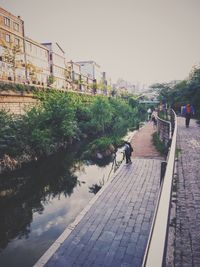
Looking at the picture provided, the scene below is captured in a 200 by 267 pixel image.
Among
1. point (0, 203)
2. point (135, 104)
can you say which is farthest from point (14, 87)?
point (135, 104)


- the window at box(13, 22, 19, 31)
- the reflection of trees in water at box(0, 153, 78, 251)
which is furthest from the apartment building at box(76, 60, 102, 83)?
the reflection of trees in water at box(0, 153, 78, 251)

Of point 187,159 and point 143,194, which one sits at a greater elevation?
point 187,159

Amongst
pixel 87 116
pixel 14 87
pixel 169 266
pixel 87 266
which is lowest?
pixel 87 266

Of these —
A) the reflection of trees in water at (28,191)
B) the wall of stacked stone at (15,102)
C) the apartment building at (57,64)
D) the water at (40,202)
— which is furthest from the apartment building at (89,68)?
the reflection of trees in water at (28,191)

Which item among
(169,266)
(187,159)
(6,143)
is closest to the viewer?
(169,266)

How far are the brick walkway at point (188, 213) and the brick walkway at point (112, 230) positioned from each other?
165cm

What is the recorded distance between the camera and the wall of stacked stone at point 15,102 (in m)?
18.8

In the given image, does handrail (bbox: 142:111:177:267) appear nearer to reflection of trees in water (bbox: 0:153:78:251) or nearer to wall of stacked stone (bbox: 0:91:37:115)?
reflection of trees in water (bbox: 0:153:78:251)

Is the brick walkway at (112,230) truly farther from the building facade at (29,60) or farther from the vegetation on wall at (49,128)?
the building facade at (29,60)

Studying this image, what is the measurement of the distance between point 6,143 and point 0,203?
5.40 meters

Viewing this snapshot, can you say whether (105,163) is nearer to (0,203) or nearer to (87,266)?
(0,203)

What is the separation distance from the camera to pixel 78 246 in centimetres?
584

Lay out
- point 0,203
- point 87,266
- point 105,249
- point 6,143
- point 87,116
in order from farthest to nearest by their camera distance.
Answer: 1. point 87,116
2. point 6,143
3. point 0,203
4. point 105,249
5. point 87,266

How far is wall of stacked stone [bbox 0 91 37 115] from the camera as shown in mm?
18844
